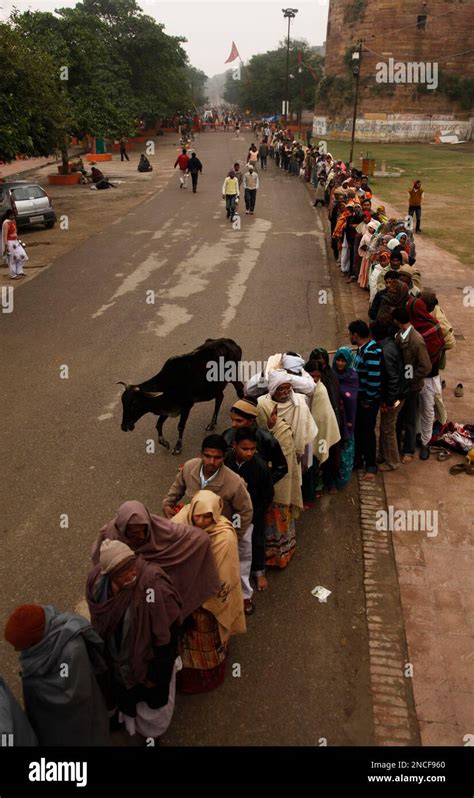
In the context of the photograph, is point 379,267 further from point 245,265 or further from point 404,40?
point 404,40

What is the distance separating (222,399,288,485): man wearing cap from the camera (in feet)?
14.0

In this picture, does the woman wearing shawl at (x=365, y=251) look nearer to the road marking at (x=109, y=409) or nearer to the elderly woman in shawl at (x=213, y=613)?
the road marking at (x=109, y=409)

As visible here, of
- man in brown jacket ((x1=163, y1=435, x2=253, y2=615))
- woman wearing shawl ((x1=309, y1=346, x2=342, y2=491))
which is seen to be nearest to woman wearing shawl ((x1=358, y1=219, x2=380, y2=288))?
woman wearing shawl ((x1=309, y1=346, x2=342, y2=491))

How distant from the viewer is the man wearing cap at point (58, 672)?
9.09 feet

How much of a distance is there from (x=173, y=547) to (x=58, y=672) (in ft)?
2.87

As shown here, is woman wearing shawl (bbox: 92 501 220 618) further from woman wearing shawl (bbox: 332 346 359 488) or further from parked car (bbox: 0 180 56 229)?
parked car (bbox: 0 180 56 229)

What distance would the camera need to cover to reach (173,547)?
11.0 ft

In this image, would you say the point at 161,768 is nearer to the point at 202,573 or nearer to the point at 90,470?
the point at 202,573

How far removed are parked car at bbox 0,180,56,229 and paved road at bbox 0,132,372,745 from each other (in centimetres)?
227

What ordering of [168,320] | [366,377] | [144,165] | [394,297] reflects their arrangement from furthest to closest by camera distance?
[144,165]
[168,320]
[394,297]
[366,377]

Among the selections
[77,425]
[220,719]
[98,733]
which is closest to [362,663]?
[220,719]

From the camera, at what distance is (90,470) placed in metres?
6.24

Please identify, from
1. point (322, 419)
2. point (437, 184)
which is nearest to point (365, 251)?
point (322, 419)

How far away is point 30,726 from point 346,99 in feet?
182
